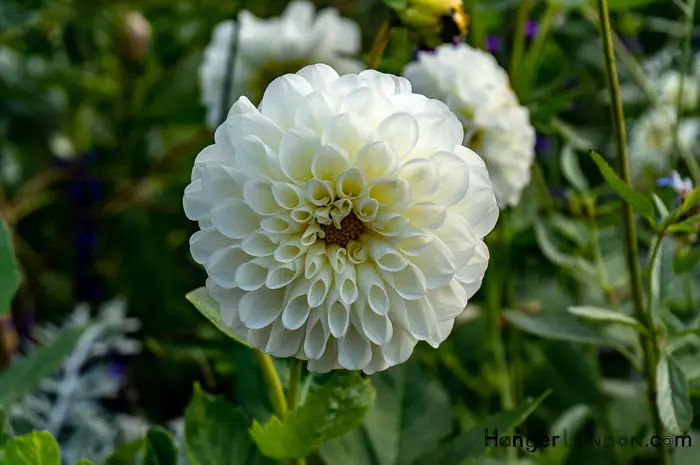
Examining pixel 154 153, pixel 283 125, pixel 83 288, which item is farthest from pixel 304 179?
pixel 154 153

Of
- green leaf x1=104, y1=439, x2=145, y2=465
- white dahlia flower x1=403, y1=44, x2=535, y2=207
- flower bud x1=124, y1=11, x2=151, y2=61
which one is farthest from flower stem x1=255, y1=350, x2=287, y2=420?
flower bud x1=124, y1=11, x2=151, y2=61

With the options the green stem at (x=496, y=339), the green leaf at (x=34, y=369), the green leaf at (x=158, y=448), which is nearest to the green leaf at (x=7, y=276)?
the green leaf at (x=34, y=369)

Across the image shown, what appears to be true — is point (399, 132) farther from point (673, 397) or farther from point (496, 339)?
point (496, 339)

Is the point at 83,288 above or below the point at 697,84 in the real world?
below

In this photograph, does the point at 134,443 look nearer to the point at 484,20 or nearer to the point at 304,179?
the point at 304,179

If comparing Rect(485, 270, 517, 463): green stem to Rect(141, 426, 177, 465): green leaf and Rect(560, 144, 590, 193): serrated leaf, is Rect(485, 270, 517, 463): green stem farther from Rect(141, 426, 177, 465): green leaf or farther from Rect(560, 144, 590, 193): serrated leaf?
Rect(141, 426, 177, 465): green leaf

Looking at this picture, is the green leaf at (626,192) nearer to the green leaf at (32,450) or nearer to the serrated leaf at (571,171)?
the serrated leaf at (571,171)
